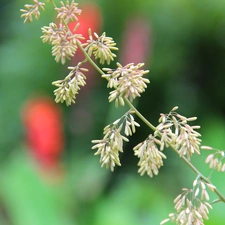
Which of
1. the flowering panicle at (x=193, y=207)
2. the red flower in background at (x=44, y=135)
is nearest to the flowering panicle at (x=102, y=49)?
the flowering panicle at (x=193, y=207)

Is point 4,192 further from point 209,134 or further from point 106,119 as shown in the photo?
point 209,134

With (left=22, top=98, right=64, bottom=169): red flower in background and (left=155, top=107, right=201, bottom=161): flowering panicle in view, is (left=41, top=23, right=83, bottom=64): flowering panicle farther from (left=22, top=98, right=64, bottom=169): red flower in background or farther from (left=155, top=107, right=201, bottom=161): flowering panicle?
(left=22, top=98, right=64, bottom=169): red flower in background

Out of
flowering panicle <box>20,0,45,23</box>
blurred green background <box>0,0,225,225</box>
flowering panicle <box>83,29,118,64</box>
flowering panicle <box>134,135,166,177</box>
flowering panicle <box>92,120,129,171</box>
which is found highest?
flowering panicle <box>20,0,45,23</box>

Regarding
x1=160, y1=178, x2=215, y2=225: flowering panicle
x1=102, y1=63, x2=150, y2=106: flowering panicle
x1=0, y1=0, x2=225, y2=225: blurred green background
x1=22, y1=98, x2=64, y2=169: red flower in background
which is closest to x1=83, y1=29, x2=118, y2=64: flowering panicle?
x1=102, y1=63, x2=150, y2=106: flowering panicle

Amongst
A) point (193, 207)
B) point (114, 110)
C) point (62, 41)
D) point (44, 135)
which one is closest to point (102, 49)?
point (62, 41)

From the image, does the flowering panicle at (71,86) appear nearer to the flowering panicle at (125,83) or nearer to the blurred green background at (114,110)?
the flowering panicle at (125,83)
